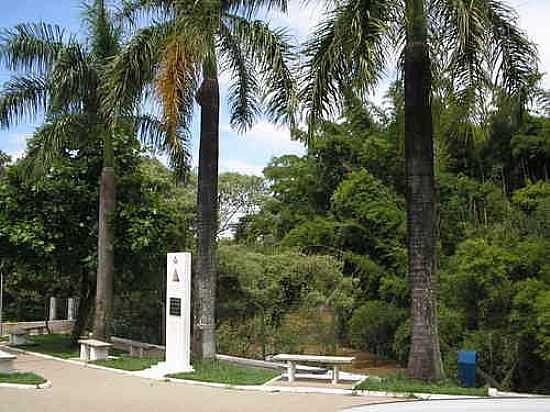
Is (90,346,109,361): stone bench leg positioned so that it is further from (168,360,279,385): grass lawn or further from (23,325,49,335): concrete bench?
(23,325,49,335): concrete bench

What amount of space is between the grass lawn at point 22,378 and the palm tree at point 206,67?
3.46 metres

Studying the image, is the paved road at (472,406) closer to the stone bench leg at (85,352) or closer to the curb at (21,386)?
the curb at (21,386)

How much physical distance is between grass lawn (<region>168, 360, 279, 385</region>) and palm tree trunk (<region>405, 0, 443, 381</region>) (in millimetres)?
3154

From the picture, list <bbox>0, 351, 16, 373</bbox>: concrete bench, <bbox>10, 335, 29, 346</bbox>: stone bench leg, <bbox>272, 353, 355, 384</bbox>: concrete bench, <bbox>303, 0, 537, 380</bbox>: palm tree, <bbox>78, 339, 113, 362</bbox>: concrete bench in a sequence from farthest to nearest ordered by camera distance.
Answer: <bbox>10, 335, 29, 346</bbox>: stone bench leg < <bbox>78, 339, 113, 362</bbox>: concrete bench < <bbox>0, 351, 16, 373</bbox>: concrete bench < <bbox>272, 353, 355, 384</bbox>: concrete bench < <bbox>303, 0, 537, 380</bbox>: palm tree

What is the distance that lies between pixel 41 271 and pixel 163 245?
12.5 feet

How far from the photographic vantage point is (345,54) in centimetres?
1366

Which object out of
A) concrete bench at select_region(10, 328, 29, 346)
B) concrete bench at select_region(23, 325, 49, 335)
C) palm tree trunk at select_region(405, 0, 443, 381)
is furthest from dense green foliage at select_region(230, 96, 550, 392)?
concrete bench at select_region(23, 325, 49, 335)

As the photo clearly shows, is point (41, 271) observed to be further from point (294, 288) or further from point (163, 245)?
point (294, 288)

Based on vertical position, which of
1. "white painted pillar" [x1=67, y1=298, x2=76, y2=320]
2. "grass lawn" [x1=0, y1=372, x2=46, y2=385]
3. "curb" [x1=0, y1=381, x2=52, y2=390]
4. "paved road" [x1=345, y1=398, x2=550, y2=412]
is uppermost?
"paved road" [x1=345, y1=398, x2=550, y2=412]

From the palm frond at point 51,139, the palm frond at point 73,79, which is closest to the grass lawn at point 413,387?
the palm frond at point 51,139

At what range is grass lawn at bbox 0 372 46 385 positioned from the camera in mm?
14828

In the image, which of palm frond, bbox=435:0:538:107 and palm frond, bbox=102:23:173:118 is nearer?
palm frond, bbox=435:0:538:107

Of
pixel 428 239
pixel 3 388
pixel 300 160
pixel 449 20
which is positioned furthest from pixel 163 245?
pixel 300 160

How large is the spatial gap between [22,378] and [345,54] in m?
8.95
